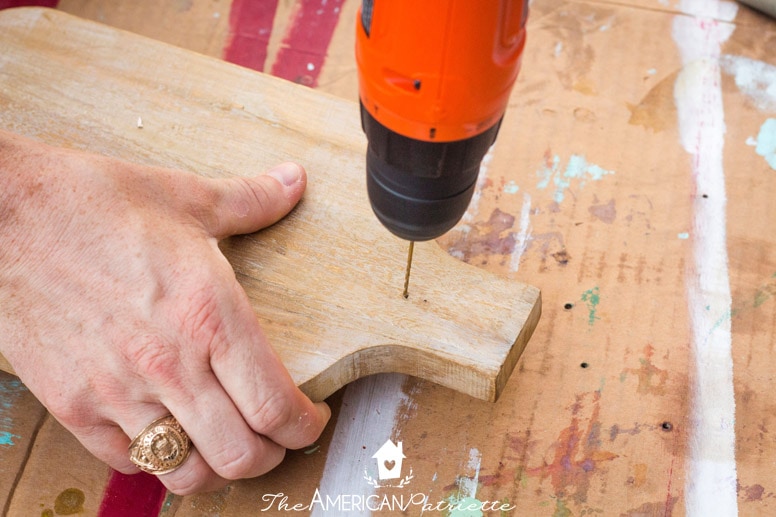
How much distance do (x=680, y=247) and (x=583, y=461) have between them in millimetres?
432

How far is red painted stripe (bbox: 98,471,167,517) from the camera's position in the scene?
1.13 m

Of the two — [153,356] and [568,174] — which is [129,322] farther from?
[568,174]

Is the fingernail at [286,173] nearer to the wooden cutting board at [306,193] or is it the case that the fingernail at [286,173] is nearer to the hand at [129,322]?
the wooden cutting board at [306,193]

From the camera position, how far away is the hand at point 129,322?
3.22 ft

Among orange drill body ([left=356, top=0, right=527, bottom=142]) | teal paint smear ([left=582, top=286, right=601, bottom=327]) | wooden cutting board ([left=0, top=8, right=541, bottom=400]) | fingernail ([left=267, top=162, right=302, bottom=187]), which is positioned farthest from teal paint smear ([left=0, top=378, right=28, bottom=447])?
teal paint smear ([left=582, top=286, right=601, bottom=327])

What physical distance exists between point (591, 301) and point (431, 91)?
66 centimetres

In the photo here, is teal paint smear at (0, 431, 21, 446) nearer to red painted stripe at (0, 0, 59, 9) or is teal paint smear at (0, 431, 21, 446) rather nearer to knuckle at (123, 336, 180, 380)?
knuckle at (123, 336, 180, 380)

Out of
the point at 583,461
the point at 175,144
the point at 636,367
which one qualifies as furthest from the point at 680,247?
the point at 175,144

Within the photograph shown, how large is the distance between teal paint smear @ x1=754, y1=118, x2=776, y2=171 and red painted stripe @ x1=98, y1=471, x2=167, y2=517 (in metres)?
1.20

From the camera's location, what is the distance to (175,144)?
1281mm

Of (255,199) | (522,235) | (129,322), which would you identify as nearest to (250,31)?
(255,199)

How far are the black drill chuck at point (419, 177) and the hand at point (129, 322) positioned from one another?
28 centimetres

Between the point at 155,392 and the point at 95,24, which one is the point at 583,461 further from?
the point at 95,24

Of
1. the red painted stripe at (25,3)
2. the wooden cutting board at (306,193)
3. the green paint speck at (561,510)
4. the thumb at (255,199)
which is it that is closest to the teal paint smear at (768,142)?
the wooden cutting board at (306,193)
